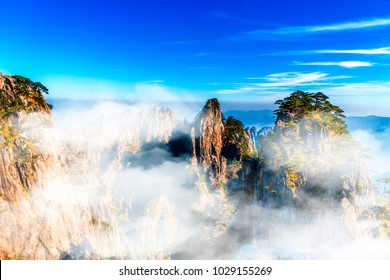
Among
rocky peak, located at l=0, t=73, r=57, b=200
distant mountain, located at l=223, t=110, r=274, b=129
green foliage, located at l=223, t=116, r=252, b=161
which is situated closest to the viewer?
rocky peak, located at l=0, t=73, r=57, b=200

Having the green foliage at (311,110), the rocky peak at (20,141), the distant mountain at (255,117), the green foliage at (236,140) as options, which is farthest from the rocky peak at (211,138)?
the distant mountain at (255,117)

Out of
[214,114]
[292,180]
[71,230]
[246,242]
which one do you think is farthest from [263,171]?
[71,230]

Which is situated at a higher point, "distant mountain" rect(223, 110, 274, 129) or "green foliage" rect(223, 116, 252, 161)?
"distant mountain" rect(223, 110, 274, 129)

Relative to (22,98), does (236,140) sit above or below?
below

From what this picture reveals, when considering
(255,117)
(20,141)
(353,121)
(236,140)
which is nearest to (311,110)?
(236,140)

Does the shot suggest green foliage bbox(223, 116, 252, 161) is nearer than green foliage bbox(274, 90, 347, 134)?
No

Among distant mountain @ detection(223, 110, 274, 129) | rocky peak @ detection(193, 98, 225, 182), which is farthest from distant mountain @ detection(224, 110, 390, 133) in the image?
rocky peak @ detection(193, 98, 225, 182)

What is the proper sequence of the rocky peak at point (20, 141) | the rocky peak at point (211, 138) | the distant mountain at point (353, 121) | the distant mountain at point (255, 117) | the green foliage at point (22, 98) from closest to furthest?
the rocky peak at point (20, 141)
the green foliage at point (22, 98)
the rocky peak at point (211, 138)
the distant mountain at point (353, 121)
the distant mountain at point (255, 117)

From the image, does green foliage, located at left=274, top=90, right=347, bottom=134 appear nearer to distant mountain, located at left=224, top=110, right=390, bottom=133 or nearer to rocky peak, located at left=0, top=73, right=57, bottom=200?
distant mountain, located at left=224, top=110, right=390, bottom=133

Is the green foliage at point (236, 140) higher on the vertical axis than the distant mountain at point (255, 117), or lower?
lower

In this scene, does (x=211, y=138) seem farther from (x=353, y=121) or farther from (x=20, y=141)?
(x=353, y=121)

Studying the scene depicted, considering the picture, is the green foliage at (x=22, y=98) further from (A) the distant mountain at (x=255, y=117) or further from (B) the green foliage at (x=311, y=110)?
(A) the distant mountain at (x=255, y=117)

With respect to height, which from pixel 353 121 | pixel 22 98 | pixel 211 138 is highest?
pixel 22 98

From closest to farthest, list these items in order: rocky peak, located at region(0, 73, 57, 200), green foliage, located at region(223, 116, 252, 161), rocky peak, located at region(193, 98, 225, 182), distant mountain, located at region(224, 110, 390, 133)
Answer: rocky peak, located at region(0, 73, 57, 200) → green foliage, located at region(223, 116, 252, 161) → rocky peak, located at region(193, 98, 225, 182) → distant mountain, located at region(224, 110, 390, 133)
